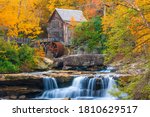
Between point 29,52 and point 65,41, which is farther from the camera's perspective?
point 65,41

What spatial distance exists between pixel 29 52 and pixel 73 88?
23.2 ft

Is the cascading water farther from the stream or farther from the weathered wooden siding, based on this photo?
the weathered wooden siding

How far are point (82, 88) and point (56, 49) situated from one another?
13.7m

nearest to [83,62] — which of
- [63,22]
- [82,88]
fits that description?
[82,88]

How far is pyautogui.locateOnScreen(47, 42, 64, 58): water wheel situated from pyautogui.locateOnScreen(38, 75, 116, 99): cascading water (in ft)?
42.5

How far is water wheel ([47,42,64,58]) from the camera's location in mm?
31584

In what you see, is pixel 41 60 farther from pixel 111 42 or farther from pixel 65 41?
pixel 111 42

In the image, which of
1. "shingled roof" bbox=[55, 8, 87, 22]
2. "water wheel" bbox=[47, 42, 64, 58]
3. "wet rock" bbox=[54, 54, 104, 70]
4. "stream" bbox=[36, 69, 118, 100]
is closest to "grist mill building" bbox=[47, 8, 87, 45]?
"shingled roof" bbox=[55, 8, 87, 22]

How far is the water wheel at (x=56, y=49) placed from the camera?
31.6 metres

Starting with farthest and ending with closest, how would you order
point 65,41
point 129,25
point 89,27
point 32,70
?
point 65,41 → point 89,27 → point 32,70 → point 129,25

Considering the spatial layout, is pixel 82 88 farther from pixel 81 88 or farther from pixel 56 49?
pixel 56 49

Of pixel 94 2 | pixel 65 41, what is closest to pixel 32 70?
pixel 65 41

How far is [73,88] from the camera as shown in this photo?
18359 millimetres

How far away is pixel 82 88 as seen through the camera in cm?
1830
